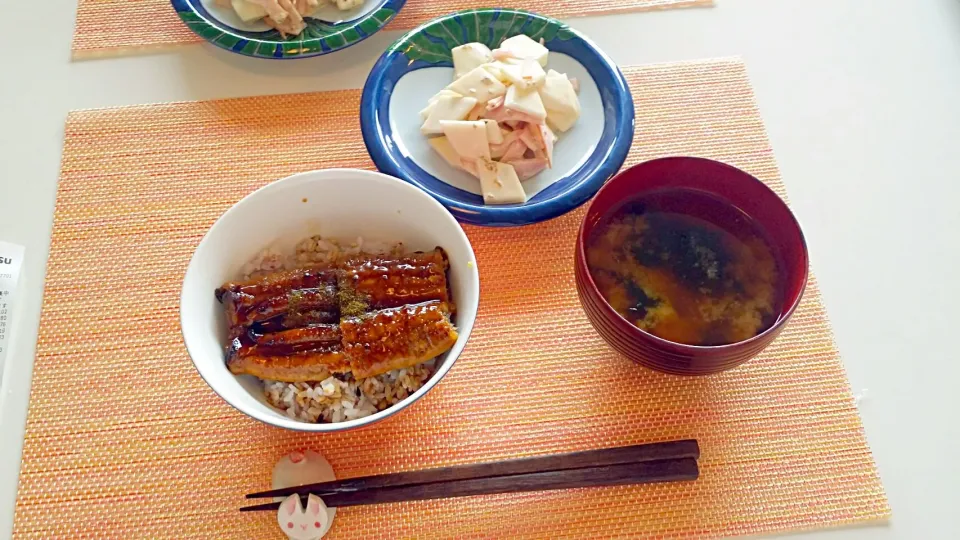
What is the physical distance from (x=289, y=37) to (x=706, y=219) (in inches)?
31.3

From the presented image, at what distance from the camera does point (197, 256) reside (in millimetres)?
866

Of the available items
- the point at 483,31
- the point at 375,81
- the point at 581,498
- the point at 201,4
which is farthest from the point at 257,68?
the point at 581,498

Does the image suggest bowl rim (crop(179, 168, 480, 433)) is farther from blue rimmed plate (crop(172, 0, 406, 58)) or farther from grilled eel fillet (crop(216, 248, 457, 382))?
blue rimmed plate (crop(172, 0, 406, 58))

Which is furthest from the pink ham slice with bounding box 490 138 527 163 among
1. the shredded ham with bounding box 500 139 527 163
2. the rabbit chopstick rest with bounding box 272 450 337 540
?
the rabbit chopstick rest with bounding box 272 450 337 540

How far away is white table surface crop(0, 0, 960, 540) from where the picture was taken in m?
0.98

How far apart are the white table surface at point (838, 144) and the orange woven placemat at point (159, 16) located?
28 mm

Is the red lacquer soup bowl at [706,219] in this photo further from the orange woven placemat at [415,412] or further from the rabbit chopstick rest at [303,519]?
the rabbit chopstick rest at [303,519]

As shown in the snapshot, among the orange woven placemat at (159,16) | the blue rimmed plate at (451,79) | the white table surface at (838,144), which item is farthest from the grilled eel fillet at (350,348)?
the orange woven placemat at (159,16)

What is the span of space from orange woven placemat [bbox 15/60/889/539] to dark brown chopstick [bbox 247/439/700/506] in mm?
37

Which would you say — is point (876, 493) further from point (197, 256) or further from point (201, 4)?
point (201, 4)

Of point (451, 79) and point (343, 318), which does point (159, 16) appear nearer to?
point (451, 79)

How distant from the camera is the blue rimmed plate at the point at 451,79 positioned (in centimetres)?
106

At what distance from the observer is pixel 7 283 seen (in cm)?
105

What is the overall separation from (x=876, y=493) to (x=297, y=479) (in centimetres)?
77
